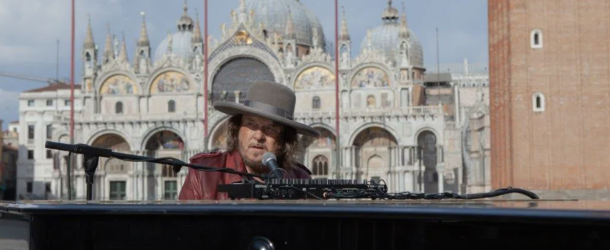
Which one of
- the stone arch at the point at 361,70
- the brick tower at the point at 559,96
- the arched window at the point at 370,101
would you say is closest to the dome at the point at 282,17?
the stone arch at the point at 361,70

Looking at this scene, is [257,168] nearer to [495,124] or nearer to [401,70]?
[495,124]

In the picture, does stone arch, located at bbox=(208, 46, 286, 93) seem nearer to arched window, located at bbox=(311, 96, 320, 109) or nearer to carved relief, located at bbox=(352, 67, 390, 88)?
arched window, located at bbox=(311, 96, 320, 109)

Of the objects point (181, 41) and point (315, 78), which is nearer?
point (315, 78)

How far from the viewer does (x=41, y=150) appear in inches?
2611

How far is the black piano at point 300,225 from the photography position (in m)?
2.07

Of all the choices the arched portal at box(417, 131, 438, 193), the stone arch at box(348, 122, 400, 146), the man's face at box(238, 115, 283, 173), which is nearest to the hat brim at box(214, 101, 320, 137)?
the man's face at box(238, 115, 283, 173)

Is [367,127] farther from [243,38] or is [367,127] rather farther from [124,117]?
[124,117]

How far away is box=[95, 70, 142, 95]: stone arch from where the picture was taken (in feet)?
185

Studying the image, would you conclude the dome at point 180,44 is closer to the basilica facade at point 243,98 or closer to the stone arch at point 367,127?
the basilica facade at point 243,98

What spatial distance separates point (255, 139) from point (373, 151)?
4997cm

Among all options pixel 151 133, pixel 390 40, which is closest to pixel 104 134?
pixel 151 133

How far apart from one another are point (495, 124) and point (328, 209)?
26.7 metres

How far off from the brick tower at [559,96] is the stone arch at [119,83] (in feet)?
108

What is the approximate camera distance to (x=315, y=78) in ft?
179
